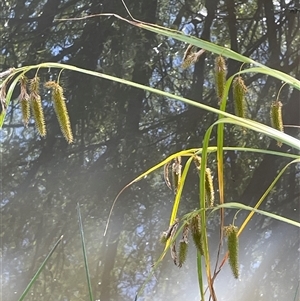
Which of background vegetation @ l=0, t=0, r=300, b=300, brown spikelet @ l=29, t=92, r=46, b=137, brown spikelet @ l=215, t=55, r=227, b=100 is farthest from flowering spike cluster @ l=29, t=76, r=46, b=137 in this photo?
background vegetation @ l=0, t=0, r=300, b=300

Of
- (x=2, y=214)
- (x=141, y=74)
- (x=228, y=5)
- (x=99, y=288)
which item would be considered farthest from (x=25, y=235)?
(x=228, y=5)

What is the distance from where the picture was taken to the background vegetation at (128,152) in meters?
0.80

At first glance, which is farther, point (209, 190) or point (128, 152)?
point (128, 152)

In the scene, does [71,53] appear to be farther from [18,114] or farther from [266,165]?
[266,165]

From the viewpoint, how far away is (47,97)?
1.04 m

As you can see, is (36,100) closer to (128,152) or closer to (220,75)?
(220,75)

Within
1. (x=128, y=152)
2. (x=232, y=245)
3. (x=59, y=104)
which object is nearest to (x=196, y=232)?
(x=232, y=245)

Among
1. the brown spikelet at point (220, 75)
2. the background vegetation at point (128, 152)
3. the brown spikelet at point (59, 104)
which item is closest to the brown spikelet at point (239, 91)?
the brown spikelet at point (220, 75)

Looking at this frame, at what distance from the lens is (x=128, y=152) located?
96 cm

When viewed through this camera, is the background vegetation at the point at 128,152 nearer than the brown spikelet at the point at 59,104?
No

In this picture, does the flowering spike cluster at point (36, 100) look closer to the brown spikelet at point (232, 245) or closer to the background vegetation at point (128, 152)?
the brown spikelet at point (232, 245)

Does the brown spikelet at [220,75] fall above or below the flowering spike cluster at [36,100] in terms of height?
below

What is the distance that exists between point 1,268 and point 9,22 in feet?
2.28

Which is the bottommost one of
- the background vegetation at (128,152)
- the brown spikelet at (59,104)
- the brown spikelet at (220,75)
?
the background vegetation at (128,152)
